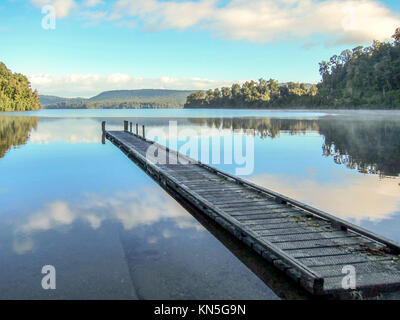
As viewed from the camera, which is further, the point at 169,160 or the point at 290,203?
the point at 169,160

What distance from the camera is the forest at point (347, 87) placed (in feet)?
235

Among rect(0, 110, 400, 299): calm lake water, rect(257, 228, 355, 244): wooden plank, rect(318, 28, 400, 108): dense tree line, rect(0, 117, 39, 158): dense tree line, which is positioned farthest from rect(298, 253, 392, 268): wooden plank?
rect(318, 28, 400, 108): dense tree line

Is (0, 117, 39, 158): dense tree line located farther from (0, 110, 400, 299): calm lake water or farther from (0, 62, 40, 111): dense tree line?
(0, 62, 40, 111): dense tree line

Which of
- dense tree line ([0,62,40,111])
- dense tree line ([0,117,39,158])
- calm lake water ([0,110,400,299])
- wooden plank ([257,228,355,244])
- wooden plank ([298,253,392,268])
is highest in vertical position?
dense tree line ([0,62,40,111])

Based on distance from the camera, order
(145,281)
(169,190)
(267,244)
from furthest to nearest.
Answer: (169,190), (267,244), (145,281)

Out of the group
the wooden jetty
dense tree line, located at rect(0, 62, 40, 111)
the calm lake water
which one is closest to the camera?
the wooden jetty

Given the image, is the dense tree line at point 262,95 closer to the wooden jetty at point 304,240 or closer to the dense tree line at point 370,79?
the dense tree line at point 370,79

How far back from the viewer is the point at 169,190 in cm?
1062

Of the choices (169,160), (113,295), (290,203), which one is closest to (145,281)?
(113,295)

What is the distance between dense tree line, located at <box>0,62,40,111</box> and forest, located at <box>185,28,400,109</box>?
82270 millimetres

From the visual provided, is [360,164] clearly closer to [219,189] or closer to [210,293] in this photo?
[219,189]

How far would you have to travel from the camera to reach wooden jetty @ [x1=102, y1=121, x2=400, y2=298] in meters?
4.36

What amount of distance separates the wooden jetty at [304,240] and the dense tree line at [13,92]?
94277 mm
